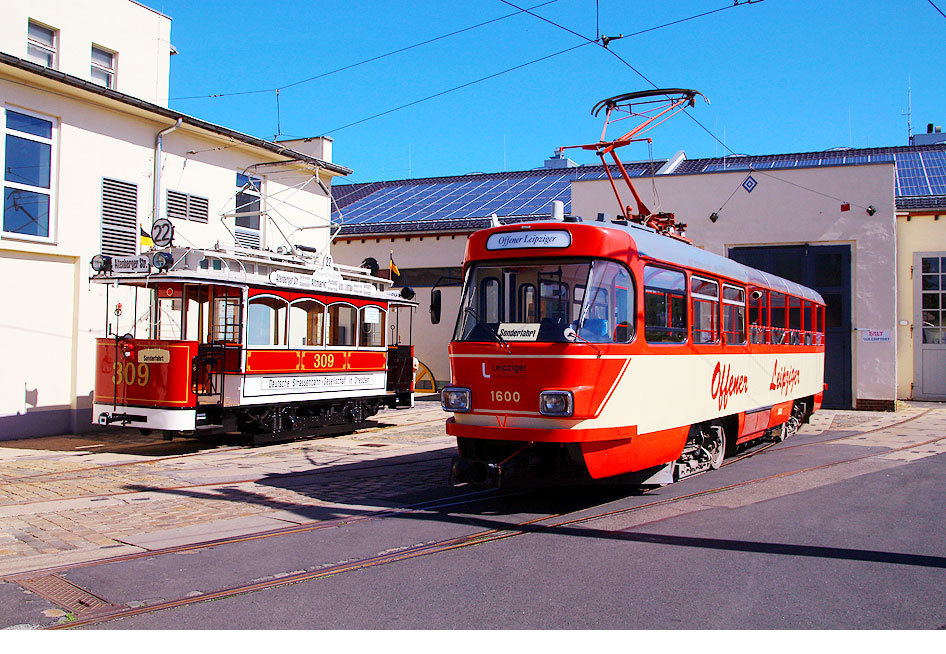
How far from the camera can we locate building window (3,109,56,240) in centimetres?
1450

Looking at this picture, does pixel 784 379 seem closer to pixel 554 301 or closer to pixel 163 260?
pixel 554 301

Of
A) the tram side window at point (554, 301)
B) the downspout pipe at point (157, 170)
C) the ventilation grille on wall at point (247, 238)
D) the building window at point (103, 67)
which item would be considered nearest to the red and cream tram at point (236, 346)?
the downspout pipe at point (157, 170)

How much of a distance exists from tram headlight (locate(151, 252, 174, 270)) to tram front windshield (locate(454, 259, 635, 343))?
6305 millimetres

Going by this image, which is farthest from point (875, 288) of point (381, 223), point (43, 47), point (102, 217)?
point (43, 47)

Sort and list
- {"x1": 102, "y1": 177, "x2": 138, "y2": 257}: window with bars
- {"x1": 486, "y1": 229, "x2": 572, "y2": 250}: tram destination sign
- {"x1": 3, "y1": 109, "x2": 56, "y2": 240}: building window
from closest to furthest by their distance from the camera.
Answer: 1. {"x1": 486, "y1": 229, "x2": 572, "y2": 250}: tram destination sign
2. {"x1": 3, "y1": 109, "x2": 56, "y2": 240}: building window
3. {"x1": 102, "y1": 177, "x2": 138, "y2": 257}: window with bars

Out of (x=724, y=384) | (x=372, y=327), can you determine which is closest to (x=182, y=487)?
(x=724, y=384)

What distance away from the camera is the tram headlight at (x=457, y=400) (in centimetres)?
868

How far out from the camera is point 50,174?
15.2 m

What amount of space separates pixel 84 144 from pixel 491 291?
10.8m

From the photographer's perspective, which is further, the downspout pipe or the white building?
the downspout pipe

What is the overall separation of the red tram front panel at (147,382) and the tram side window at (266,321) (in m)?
1.25

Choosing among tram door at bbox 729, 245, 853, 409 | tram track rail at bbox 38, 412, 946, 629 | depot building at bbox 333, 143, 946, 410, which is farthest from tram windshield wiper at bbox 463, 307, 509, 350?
tram door at bbox 729, 245, 853, 409

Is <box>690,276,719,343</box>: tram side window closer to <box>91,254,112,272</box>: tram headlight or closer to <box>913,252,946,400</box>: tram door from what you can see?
<box>91,254,112,272</box>: tram headlight

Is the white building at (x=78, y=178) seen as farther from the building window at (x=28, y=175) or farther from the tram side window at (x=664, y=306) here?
the tram side window at (x=664, y=306)
